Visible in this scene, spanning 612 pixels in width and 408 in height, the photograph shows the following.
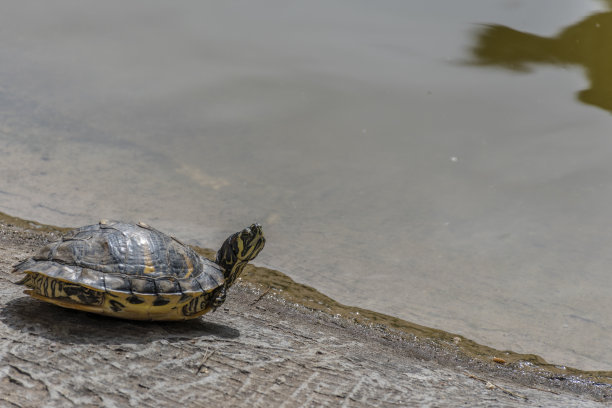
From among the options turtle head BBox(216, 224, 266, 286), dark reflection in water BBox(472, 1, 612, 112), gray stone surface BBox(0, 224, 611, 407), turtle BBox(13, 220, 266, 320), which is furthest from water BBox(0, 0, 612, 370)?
turtle BBox(13, 220, 266, 320)

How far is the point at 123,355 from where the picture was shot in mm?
3305

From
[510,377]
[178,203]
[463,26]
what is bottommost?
[510,377]

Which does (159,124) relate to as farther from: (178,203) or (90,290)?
(90,290)

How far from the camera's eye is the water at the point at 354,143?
5457 millimetres

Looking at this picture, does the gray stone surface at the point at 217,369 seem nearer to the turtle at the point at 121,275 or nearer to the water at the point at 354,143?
the turtle at the point at 121,275

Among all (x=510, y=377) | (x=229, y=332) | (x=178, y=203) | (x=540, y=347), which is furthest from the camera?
(x=178, y=203)

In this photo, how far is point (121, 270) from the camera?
3449 mm

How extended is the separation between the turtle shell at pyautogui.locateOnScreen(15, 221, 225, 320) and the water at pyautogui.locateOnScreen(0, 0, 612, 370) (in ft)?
5.92

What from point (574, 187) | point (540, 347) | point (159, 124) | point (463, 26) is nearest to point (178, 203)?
point (159, 124)

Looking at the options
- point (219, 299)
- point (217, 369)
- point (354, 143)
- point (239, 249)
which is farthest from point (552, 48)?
point (217, 369)

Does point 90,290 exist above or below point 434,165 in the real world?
below

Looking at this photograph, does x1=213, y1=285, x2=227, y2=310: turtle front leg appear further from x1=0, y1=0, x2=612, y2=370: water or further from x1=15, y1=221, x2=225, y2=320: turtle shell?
x1=0, y1=0, x2=612, y2=370: water

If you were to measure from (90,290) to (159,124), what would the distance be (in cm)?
420

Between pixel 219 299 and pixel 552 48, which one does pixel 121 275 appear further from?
pixel 552 48
